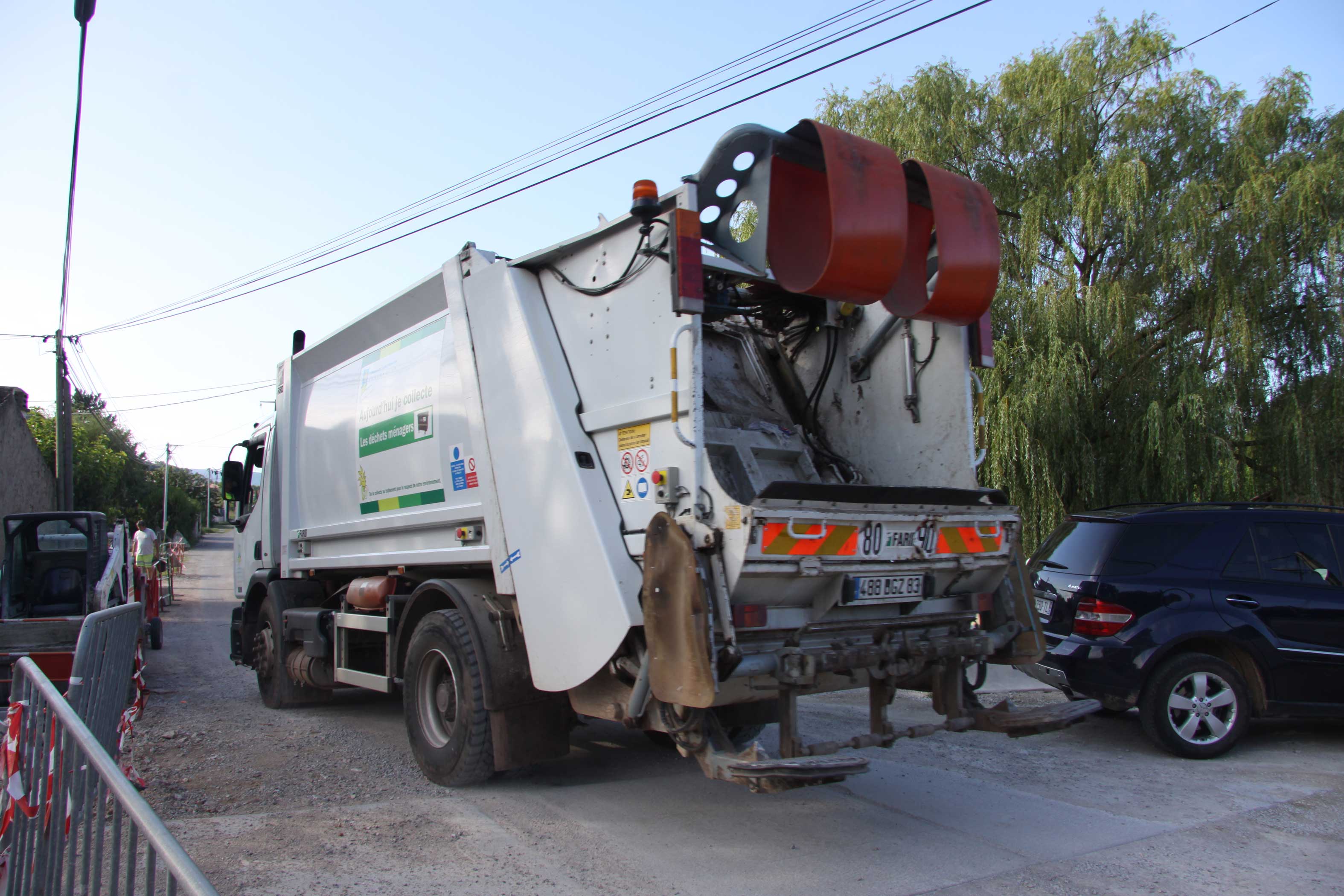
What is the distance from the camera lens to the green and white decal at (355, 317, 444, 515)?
6.05 metres

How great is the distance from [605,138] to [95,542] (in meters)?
8.11

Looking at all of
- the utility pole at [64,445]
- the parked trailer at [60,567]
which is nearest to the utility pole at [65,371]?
the utility pole at [64,445]

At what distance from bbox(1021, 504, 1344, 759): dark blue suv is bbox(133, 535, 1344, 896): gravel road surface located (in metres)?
0.38

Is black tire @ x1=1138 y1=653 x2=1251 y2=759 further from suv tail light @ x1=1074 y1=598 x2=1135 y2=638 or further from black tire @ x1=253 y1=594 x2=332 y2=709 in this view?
black tire @ x1=253 y1=594 x2=332 y2=709

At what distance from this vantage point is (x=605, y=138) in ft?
40.1

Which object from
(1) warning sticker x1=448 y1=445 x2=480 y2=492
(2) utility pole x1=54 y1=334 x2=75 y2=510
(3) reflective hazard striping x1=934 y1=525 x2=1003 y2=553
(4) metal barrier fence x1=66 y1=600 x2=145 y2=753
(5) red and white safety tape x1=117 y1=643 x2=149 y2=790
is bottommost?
(5) red and white safety tape x1=117 y1=643 x2=149 y2=790

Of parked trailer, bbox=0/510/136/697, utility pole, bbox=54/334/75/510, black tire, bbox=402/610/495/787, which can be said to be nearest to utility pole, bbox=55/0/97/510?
utility pole, bbox=54/334/75/510

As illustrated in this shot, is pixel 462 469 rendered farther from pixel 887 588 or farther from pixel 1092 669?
pixel 1092 669

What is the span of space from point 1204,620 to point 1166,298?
22.3 ft

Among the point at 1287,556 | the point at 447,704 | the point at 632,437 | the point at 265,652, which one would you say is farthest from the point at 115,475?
the point at 1287,556

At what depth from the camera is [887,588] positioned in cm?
454

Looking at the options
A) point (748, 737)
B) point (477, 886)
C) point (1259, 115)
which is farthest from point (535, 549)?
point (1259, 115)

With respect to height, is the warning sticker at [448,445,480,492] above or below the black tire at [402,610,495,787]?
above

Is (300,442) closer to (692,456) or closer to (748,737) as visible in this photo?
(748,737)
